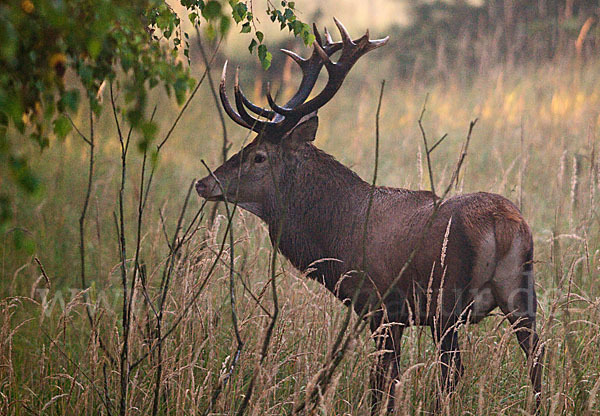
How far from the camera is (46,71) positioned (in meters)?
1.45

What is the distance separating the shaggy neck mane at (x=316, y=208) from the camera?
3.52 m

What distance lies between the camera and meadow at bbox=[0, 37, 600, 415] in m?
2.67

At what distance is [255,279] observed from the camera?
4.39 meters

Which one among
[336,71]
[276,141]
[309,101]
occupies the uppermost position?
[336,71]

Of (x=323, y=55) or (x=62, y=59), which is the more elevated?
(x=323, y=55)

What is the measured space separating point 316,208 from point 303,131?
0.41 metres

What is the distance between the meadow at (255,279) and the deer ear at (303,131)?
1.69 ft

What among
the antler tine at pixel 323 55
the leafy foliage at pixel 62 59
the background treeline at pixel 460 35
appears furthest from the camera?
the background treeline at pixel 460 35

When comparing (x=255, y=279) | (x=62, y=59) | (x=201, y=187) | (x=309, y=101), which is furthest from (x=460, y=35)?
(x=62, y=59)

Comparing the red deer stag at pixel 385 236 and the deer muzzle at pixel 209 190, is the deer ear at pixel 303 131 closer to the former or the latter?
the red deer stag at pixel 385 236

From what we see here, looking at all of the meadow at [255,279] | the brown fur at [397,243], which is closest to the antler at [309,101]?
the brown fur at [397,243]

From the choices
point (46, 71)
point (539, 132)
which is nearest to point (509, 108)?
point (539, 132)

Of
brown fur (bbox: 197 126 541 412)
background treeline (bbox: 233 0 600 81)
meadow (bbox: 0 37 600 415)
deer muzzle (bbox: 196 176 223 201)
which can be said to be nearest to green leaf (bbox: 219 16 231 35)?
meadow (bbox: 0 37 600 415)

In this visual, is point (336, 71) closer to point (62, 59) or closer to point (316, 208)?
point (316, 208)
